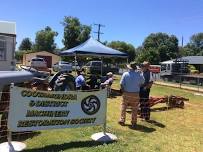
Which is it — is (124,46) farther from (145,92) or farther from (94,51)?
(145,92)

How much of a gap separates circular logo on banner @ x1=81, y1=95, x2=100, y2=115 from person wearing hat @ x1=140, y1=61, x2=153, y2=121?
11.9 feet

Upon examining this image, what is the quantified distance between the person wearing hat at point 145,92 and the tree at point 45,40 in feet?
306

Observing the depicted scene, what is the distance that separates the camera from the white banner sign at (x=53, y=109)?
8.34 metres

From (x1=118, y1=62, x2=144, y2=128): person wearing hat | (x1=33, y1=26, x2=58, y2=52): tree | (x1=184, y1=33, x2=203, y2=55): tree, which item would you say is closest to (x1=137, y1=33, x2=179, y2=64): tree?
(x1=184, y1=33, x2=203, y2=55): tree

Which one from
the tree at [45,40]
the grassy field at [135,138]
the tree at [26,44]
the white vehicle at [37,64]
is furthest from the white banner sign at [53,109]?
the tree at [26,44]

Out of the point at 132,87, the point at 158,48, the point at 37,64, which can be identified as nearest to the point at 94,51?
the point at 37,64

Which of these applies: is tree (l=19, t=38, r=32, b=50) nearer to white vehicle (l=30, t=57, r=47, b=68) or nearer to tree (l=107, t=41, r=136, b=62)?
tree (l=107, t=41, r=136, b=62)

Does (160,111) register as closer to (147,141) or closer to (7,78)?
(147,141)

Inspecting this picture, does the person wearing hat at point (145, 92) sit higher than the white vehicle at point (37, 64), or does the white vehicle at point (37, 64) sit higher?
the white vehicle at point (37, 64)

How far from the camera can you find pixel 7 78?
9.72 meters

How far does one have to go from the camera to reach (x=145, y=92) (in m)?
13.7

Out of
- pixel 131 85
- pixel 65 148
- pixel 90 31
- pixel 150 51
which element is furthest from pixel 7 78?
pixel 150 51

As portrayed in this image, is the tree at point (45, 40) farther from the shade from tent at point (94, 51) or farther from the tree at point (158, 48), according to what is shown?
the shade from tent at point (94, 51)

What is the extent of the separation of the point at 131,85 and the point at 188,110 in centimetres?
534
